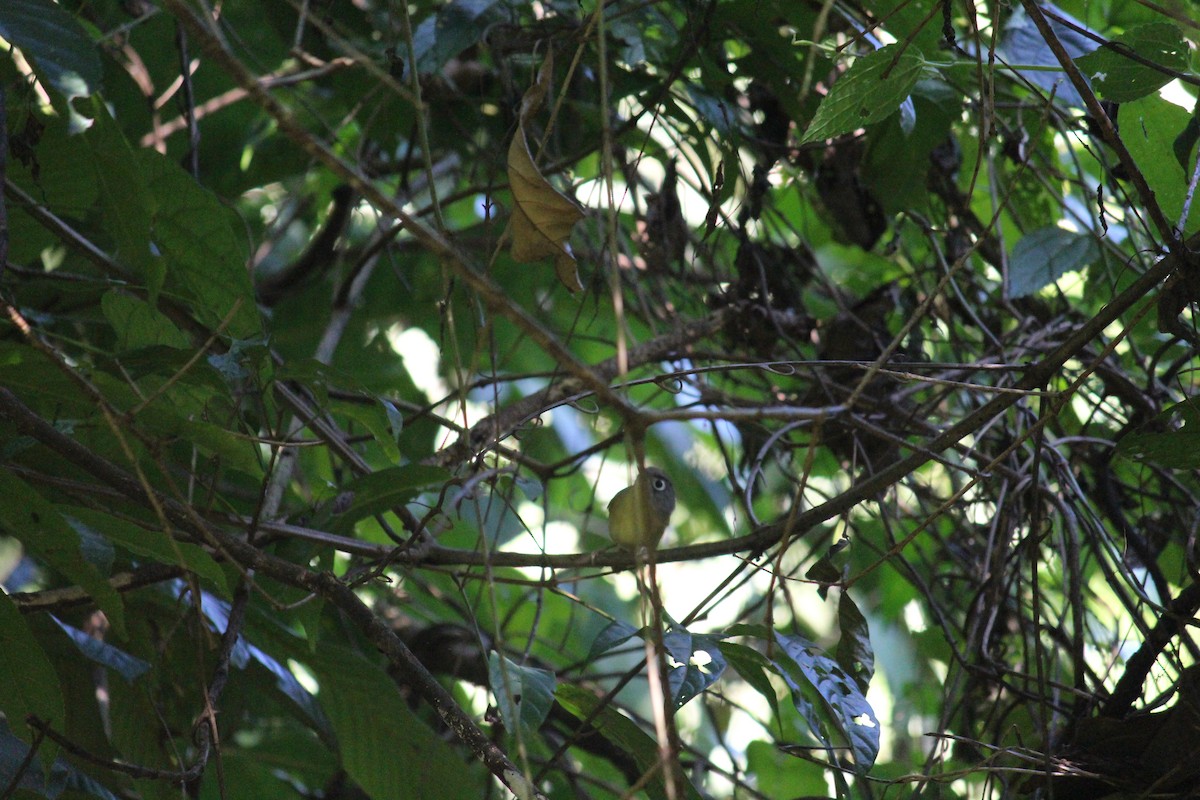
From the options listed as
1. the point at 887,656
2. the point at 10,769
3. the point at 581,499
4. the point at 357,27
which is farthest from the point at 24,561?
the point at 887,656

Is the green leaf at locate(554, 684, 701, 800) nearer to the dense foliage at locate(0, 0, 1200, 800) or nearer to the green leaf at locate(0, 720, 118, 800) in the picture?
the dense foliage at locate(0, 0, 1200, 800)

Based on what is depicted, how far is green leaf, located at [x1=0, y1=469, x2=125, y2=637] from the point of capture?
0.86 meters

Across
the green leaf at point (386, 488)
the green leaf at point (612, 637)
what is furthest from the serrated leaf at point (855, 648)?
the green leaf at point (386, 488)

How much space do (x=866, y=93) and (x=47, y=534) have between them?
83cm

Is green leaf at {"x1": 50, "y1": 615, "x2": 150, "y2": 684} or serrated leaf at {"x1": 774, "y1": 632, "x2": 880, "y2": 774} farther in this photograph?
green leaf at {"x1": 50, "y1": 615, "x2": 150, "y2": 684}

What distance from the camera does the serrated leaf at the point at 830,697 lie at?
2.78 ft

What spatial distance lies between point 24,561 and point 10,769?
88 centimetres

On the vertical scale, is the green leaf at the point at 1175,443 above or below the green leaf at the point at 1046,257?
below

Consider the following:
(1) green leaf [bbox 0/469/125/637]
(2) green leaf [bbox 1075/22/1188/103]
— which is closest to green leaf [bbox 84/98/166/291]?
(1) green leaf [bbox 0/469/125/637]

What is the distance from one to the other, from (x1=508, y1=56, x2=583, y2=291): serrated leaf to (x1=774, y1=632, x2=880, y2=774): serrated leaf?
0.40 m

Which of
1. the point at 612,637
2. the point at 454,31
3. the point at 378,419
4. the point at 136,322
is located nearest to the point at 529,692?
the point at 612,637

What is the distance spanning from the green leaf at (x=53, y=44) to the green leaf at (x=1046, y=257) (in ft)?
3.32

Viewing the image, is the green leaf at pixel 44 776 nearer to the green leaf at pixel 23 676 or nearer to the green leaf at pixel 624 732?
the green leaf at pixel 23 676

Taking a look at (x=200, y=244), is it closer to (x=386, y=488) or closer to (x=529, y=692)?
(x=386, y=488)
